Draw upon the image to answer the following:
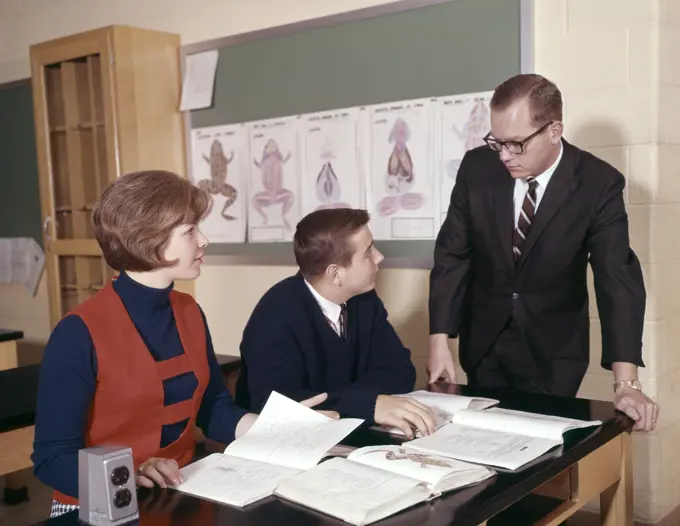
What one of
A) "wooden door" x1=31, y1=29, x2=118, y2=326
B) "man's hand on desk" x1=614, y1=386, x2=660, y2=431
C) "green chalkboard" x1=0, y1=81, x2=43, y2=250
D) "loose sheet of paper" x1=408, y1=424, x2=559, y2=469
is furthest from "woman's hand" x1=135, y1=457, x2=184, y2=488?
"green chalkboard" x1=0, y1=81, x2=43, y2=250

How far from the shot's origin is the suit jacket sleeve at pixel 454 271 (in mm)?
2098

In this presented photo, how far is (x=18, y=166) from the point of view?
4184 mm

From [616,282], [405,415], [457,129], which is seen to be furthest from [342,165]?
[405,415]

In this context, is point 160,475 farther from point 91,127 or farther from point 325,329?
point 91,127

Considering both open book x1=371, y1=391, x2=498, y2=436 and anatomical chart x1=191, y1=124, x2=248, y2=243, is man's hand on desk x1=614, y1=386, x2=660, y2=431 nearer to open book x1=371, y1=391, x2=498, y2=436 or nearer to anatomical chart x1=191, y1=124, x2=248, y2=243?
open book x1=371, y1=391, x2=498, y2=436

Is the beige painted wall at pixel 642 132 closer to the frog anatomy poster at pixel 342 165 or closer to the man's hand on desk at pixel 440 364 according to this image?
the frog anatomy poster at pixel 342 165

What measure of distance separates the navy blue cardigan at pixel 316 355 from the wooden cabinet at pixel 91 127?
166cm

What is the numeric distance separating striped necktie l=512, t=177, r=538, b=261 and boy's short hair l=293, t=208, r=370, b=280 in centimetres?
40

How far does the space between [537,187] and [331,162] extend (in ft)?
3.91

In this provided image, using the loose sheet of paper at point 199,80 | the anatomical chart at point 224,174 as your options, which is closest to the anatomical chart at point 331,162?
the anatomical chart at point 224,174

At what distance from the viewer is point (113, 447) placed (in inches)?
43.6

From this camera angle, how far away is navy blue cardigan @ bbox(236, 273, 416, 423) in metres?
1.70

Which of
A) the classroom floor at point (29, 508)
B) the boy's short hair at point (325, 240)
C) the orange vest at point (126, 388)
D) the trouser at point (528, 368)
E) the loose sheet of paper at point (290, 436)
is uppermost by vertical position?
the boy's short hair at point (325, 240)

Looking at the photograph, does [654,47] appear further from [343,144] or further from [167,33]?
[167,33]
